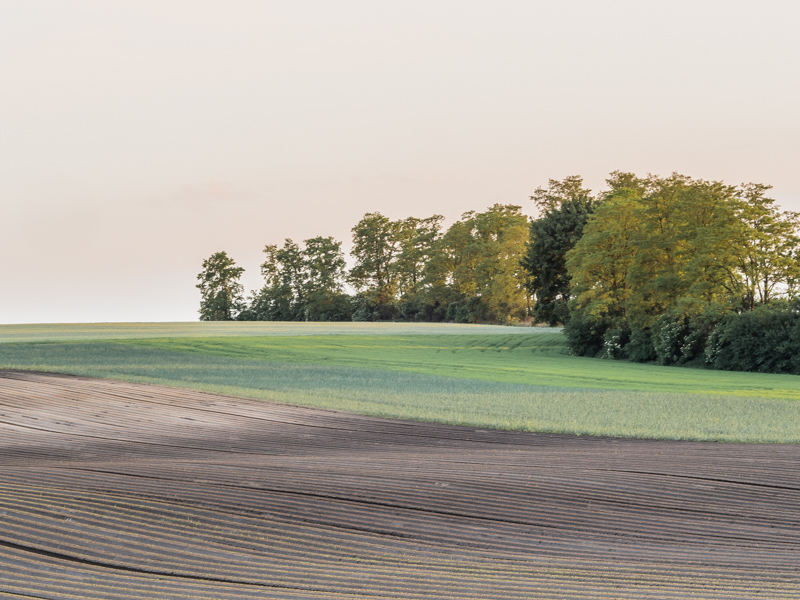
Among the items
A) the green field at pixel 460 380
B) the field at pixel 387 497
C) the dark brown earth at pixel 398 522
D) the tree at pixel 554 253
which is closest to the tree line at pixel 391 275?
the tree at pixel 554 253

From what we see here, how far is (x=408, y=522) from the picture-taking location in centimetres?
544

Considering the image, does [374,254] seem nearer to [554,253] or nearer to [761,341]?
[554,253]

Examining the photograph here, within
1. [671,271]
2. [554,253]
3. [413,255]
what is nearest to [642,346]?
[671,271]

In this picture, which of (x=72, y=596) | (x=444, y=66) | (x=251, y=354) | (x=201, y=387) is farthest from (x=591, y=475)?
(x=251, y=354)

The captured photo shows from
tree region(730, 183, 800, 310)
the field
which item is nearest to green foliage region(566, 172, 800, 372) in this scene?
tree region(730, 183, 800, 310)

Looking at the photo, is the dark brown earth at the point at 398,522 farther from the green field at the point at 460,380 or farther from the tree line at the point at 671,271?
the tree line at the point at 671,271

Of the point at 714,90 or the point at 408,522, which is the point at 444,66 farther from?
the point at 408,522

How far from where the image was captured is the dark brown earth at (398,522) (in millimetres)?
4262

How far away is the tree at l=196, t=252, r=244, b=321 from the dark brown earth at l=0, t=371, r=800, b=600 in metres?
56.6

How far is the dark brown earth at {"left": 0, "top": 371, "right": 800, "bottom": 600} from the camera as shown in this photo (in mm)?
4262

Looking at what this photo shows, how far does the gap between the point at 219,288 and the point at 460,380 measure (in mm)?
48906

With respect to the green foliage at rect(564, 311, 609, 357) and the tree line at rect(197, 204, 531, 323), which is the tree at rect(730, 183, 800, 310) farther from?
the tree line at rect(197, 204, 531, 323)

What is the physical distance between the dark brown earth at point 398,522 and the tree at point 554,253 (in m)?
33.6

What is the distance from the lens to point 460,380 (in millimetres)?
19578
